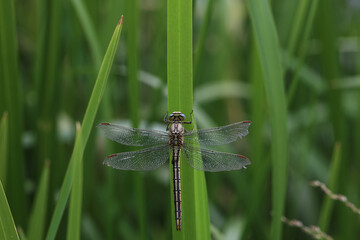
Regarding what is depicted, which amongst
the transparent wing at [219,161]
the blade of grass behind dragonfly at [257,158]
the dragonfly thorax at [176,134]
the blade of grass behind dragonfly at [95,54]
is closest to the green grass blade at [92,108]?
the transparent wing at [219,161]

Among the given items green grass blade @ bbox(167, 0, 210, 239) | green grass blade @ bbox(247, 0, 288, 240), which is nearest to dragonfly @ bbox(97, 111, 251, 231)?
green grass blade @ bbox(247, 0, 288, 240)

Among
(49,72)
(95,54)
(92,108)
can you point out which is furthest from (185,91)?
(49,72)

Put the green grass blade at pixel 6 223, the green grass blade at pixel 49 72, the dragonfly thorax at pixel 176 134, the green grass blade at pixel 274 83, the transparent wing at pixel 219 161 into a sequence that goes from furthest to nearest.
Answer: the green grass blade at pixel 49 72
the dragonfly thorax at pixel 176 134
the transparent wing at pixel 219 161
the green grass blade at pixel 274 83
the green grass blade at pixel 6 223

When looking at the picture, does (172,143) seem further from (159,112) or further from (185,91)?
(159,112)

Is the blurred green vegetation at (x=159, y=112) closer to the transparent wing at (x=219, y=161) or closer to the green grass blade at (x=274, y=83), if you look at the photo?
the green grass blade at (x=274, y=83)

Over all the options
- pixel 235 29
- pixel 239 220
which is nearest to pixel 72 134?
pixel 239 220

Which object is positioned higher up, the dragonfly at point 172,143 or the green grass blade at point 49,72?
the green grass blade at point 49,72

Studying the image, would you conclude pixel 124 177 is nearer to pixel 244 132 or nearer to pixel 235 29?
pixel 244 132
